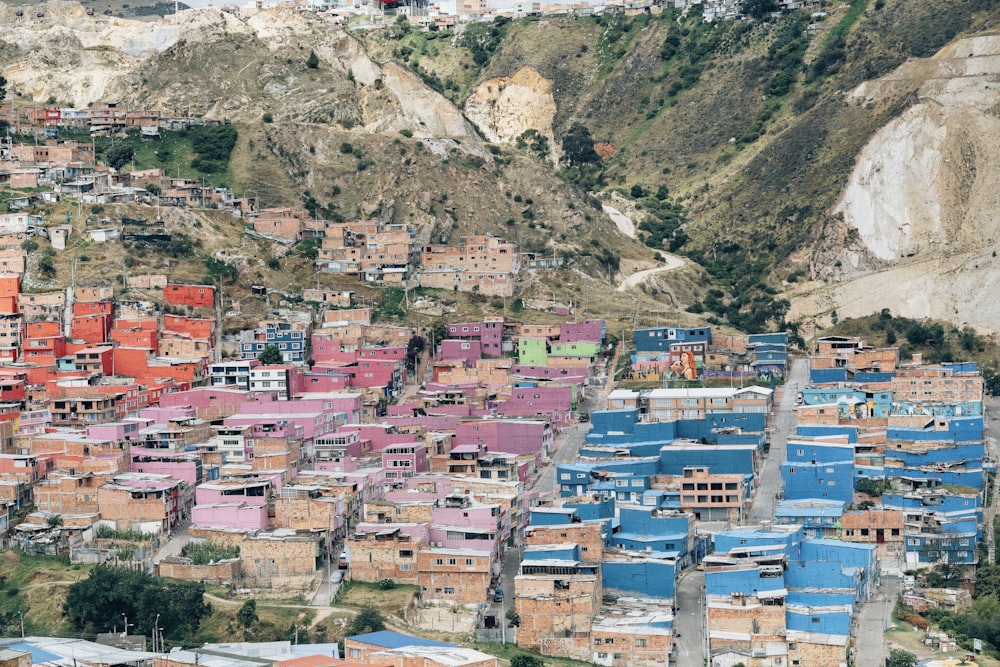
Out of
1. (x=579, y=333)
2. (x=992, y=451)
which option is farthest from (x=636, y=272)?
(x=992, y=451)

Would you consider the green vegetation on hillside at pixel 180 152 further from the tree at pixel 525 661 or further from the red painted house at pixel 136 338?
the tree at pixel 525 661

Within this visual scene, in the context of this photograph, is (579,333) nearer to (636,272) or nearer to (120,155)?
(636,272)

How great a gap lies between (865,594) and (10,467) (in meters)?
24.3

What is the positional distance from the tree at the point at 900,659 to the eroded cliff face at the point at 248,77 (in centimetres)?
5529

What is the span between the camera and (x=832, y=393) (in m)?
67.2

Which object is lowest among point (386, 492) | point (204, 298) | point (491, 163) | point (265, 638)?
point (265, 638)

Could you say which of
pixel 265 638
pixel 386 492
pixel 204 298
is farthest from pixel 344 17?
pixel 265 638

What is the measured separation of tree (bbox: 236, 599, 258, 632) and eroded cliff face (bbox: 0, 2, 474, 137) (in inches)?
1961

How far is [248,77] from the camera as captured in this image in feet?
329

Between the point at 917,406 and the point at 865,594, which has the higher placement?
the point at 917,406

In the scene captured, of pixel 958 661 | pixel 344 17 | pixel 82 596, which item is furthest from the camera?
pixel 344 17

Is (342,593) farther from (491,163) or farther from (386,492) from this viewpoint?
(491,163)

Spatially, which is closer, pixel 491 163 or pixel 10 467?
pixel 10 467

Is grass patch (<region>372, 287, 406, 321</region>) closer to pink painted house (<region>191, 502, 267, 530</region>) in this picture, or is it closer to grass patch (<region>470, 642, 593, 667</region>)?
pink painted house (<region>191, 502, 267, 530</region>)
